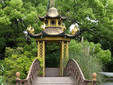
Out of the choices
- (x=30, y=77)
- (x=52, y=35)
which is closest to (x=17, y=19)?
(x=52, y=35)

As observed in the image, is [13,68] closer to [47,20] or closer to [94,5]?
[47,20]

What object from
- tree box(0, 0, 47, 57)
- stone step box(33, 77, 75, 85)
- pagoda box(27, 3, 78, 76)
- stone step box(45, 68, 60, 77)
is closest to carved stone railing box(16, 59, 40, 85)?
stone step box(33, 77, 75, 85)

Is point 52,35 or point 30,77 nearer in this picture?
point 30,77

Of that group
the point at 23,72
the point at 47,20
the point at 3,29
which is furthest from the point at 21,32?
the point at 23,72

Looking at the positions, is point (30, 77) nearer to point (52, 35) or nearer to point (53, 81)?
point (53, 81)

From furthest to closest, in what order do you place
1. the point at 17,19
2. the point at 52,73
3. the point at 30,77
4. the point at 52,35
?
the point at 17,19, the point at 52,73, the point at 52,35, the point at 30,77

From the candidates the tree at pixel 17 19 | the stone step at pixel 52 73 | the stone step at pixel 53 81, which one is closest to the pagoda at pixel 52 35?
the tree at pixel 17 19

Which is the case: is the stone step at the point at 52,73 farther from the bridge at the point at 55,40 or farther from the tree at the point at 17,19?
the tree at the point at 17,19

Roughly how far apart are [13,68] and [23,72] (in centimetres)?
61

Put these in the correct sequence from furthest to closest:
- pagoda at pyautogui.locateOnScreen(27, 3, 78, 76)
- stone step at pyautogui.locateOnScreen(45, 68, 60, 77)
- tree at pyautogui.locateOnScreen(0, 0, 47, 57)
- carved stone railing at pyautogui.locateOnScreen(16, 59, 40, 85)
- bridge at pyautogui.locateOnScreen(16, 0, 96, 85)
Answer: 1. tree at pyautogui.locateOnScreen(0, 0, 47, 57)
2. stone step at pyautogui.locateOnScreen(45, 68, 60, 77)
3. pagoda at pyautogui.locateOnScreen(27, 3, 78, 76)
4. bridge at pyautogui.locateOnScreen(16, 0, 96, 85)
5. carved stone railing at pyautogui.locateOnScreen(16, 59, 40, 85)

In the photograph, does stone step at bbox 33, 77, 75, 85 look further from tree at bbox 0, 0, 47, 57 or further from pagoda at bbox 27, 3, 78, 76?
tree at bbox 0, 0, 47, 57

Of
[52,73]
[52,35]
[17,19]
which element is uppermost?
[17,19]

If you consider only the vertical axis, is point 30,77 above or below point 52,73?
above

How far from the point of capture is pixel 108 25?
15.3 meters
